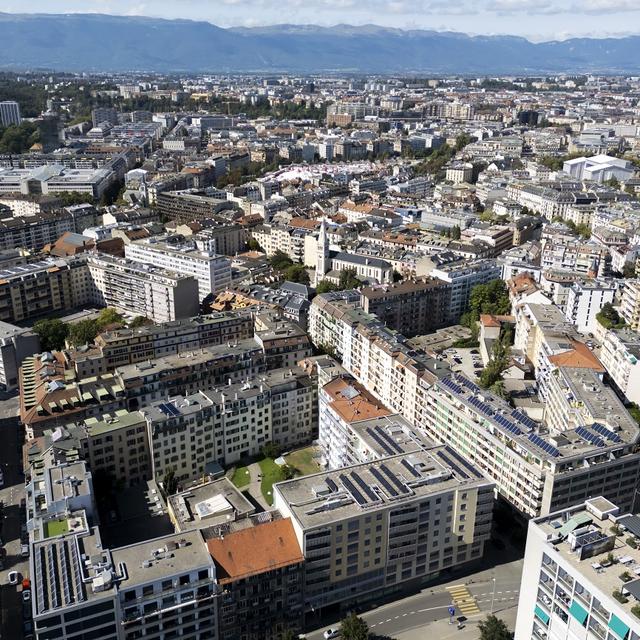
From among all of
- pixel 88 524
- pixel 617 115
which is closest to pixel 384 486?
pixel 88 524

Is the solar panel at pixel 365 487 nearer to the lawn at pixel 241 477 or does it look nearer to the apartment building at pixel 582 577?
the apartment building at pixel 582 577

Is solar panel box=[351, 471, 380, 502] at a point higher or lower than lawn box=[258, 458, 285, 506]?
higher

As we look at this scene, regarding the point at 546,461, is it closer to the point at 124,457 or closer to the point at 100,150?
the point at 124,457

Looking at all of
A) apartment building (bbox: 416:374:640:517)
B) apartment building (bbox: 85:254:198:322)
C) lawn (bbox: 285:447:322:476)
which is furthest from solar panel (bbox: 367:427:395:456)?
apartment building (bbox: 85:254:198:322)

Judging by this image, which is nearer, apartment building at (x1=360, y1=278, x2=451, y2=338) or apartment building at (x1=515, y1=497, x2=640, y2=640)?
apartment building at (x1=515, y1=497, x2=640, y2=640)

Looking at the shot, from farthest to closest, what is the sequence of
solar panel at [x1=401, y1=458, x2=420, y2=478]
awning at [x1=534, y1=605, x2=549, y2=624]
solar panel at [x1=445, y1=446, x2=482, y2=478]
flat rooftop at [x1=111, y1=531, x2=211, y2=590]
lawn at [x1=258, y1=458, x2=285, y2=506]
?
lawn at [x1=258, y1=458, x2=285, y2=506]
solar panel at [x1=445, y1=446, x2=482, y2=478]
solar panel at [x1=401, y1=458, x2=420, y2=478]
flat rooftop at [x1=111, y1=531, x2=211, y2=590]
awning at [x1=534, y1=605, x2=549, y2=624]

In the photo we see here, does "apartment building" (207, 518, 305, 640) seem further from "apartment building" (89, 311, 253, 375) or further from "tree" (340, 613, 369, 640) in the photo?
"apartment building" (89, 311, 253, 375)
